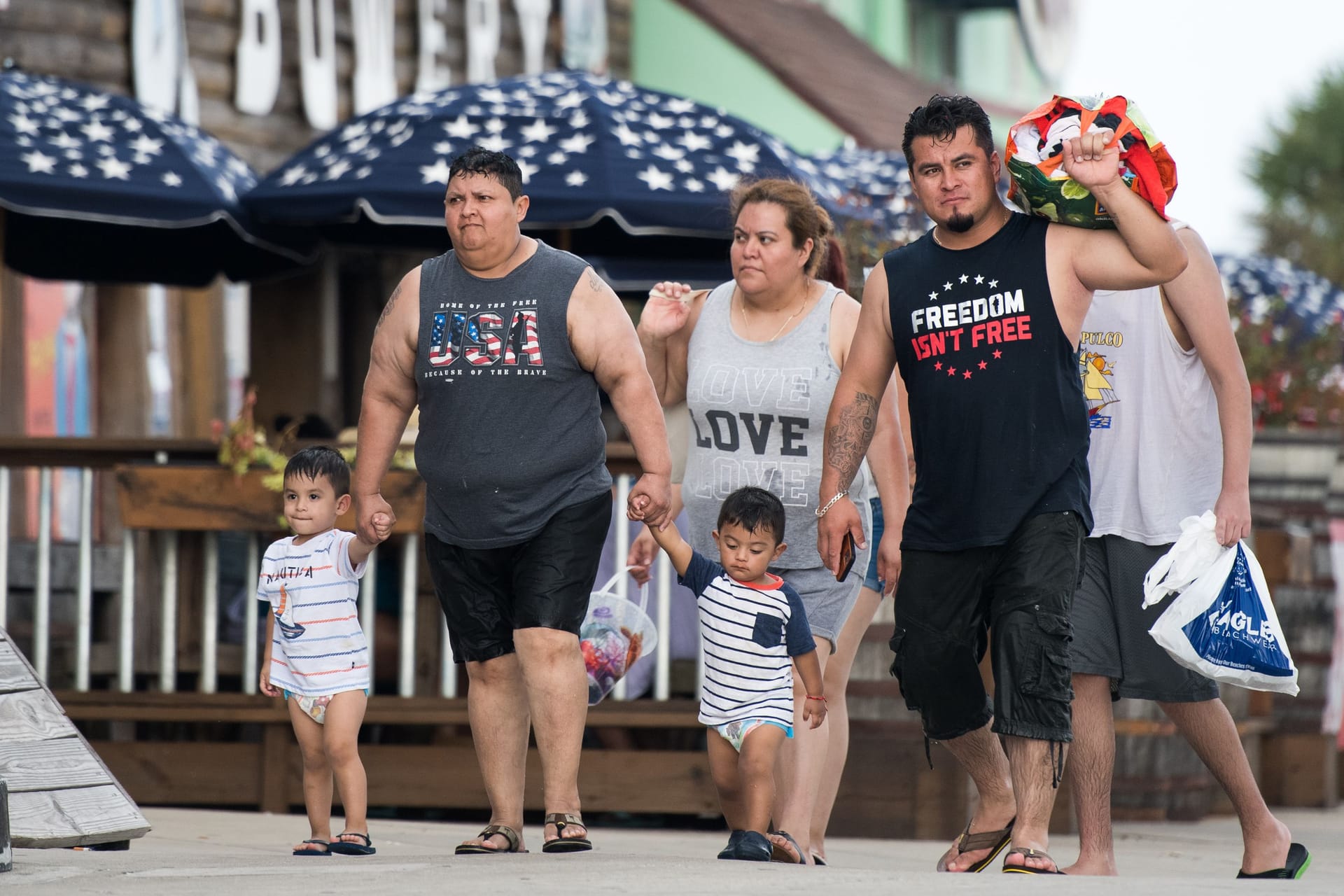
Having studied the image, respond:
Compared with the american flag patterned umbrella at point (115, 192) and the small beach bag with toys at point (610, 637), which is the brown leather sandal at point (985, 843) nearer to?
the small beach bag with toys at point (610, 637)

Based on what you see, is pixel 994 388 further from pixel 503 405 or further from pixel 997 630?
pixel 503 405

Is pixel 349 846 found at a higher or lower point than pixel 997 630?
lower

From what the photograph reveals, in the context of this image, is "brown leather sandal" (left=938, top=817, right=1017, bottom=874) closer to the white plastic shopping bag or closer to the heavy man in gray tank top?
the white plastic shopping bag

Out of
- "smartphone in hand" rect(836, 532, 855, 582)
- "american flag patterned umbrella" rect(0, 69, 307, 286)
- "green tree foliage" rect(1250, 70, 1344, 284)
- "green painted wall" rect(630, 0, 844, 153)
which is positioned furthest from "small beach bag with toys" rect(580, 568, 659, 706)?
"green tree foliage" rect(1250, 70, 1344, 284)

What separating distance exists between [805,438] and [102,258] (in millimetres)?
5378

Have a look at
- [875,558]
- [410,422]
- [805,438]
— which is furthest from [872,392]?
[410,422]

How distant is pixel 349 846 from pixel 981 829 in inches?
66.5

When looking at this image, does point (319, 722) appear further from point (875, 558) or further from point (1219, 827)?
point (1219, 827)

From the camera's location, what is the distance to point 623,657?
6148mm

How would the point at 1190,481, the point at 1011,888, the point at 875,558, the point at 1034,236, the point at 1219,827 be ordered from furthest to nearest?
the point at 1219,827 → the point at 875,558 → the point at 1190,481 → the point at 1034,236 → the point at 1011,888

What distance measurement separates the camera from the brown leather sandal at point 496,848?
524 centimetres

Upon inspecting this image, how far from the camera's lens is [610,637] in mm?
6098

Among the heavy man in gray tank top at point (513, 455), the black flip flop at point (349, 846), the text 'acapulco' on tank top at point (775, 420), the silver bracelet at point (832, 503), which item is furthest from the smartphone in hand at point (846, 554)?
the black flip flop at point (349, 846)

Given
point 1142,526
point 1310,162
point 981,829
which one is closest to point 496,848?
point 981,829
